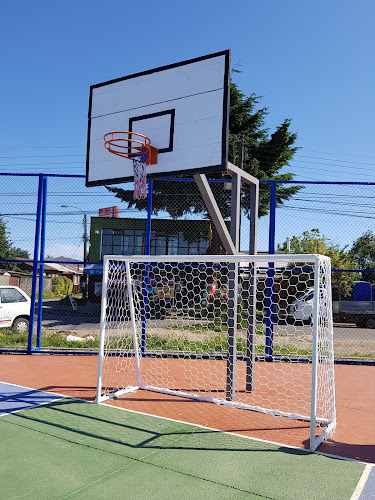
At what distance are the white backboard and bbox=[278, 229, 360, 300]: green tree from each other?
13.3 metres

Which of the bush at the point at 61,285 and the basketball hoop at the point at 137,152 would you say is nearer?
the basketball hoop at the point at 137,152

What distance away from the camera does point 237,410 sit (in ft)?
16.9

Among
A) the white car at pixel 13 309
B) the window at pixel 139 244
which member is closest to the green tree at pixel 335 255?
the window at pixel 139 244

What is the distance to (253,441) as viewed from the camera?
414cm

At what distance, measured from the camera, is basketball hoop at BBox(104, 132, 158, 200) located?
19.1 ft

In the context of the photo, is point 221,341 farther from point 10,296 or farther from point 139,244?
point 139,244

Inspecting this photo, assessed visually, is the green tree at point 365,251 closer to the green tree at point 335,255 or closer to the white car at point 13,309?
the green tree at point 335,255

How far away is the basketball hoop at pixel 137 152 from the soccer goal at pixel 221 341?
0.99 metres

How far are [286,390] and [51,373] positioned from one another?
11.3 feet

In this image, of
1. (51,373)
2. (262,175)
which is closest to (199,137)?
(51,373)

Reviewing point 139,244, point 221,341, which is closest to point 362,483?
point 221,341

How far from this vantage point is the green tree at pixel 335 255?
1817 cm

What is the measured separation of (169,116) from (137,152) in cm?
66

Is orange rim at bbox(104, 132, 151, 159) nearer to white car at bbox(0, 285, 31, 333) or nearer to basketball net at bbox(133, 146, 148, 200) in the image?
basketball net at bbox(133, 146, 148, 200)
